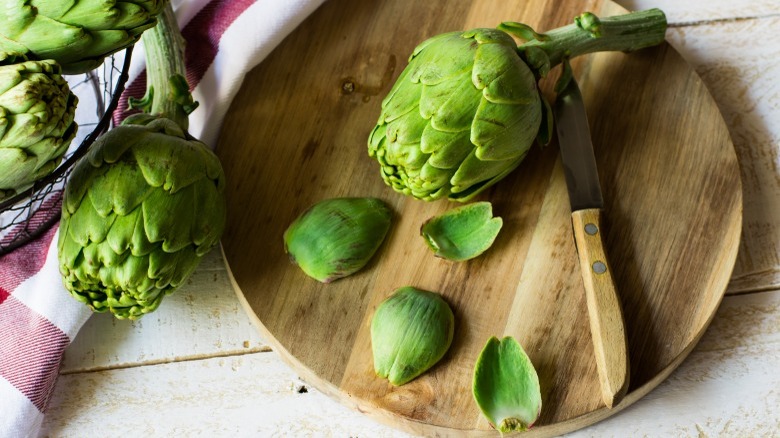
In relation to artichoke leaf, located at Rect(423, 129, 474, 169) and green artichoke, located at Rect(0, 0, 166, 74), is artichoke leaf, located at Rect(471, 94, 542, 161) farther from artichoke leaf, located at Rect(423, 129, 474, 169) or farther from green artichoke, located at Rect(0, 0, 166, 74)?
green artichoke, located at Rect(0, 0, 166, 74)

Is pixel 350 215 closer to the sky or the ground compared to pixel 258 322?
closer to the sky

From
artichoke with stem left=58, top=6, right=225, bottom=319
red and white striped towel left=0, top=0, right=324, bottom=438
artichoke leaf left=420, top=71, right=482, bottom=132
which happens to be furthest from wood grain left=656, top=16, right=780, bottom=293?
artichoke with stem left=58, top=6, right=225, bottom=319

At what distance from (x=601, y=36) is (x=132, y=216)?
1.87 feet

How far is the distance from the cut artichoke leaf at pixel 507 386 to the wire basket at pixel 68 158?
48 cm

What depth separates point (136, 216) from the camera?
2.64ft

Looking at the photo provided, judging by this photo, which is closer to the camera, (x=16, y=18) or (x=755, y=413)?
(x=16, y=18)

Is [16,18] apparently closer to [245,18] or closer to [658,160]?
[245,18]

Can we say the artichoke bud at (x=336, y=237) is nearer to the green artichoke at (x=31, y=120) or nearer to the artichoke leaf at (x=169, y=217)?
the artichoke leaf at (x=169, y=217)

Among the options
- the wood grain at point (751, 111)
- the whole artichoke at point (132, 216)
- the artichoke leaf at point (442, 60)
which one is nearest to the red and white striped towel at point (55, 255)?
the whole artichoke at point (132, 216)

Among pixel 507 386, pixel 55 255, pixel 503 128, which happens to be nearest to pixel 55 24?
pixel 55 255

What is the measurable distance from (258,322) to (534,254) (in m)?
0.33

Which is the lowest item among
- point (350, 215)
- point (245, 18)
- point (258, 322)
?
point (258, 322)

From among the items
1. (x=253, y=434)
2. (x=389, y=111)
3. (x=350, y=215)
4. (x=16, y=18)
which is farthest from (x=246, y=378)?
(x=16, y=18)

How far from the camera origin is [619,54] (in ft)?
3.37
